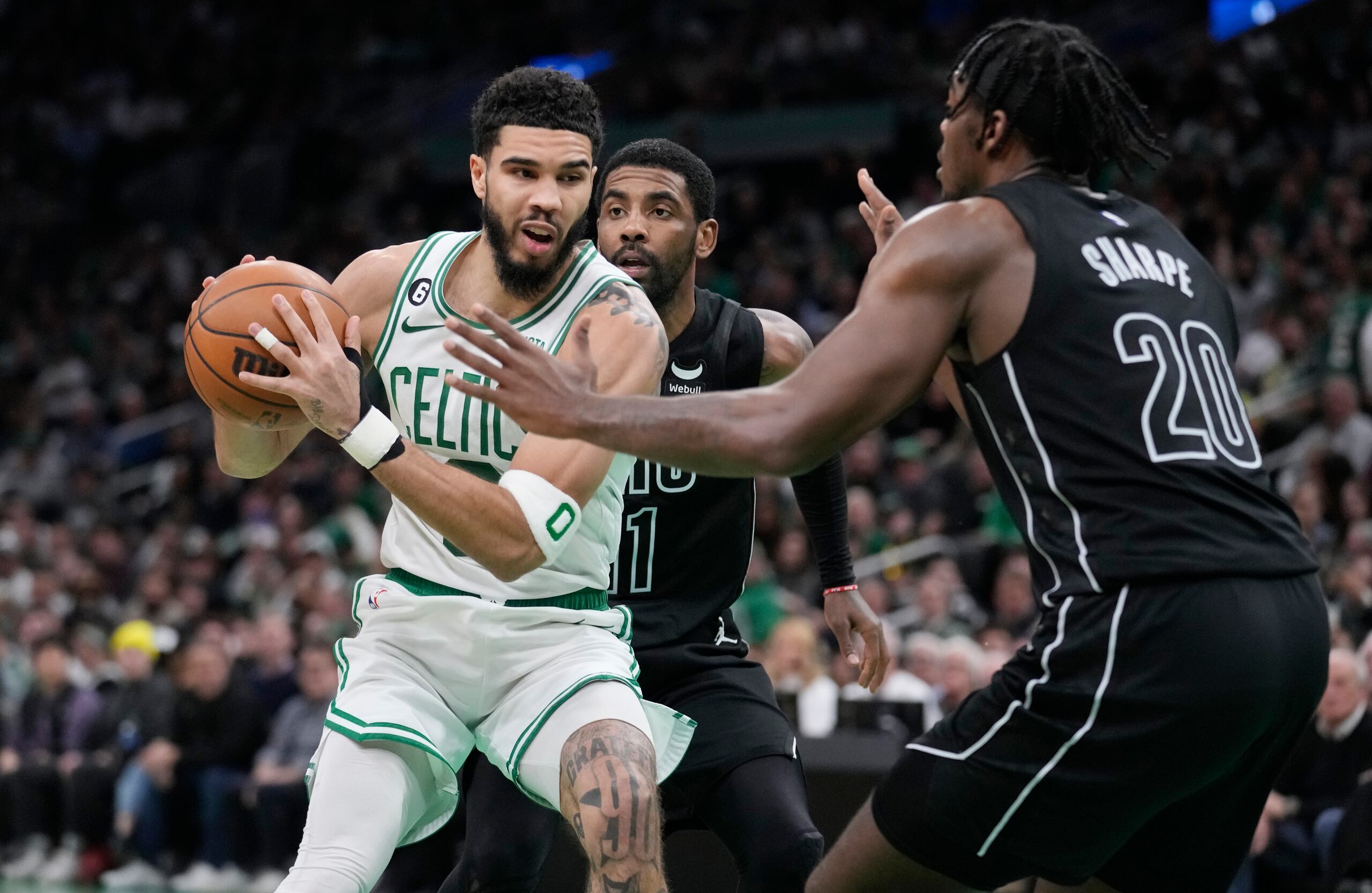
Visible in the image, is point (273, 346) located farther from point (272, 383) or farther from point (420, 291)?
point (420, 291)

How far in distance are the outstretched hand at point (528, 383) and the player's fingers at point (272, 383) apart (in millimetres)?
757

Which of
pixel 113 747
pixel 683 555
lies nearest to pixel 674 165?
pixel 683 555

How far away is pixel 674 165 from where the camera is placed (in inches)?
207

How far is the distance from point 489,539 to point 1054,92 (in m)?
1.60

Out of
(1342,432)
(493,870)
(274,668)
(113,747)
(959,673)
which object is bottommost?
(113,747)

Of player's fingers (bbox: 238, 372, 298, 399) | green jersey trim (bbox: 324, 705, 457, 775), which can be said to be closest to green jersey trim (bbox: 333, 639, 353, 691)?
green jersey trim (bbox: 324, 705, 457, 775)

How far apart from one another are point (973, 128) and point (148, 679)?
10483 mm

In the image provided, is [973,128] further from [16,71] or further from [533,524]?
[16,71]

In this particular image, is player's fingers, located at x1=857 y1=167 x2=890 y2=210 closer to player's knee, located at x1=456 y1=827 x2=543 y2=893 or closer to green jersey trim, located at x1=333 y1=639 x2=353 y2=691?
green jersey trim, located at x1=333 y1=639 x2=353 y2=691

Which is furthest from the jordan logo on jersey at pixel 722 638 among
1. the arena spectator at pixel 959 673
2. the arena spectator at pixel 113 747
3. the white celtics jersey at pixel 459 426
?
the arena spectator at pixel 113 747

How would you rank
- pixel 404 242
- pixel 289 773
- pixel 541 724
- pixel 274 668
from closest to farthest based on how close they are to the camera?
1. pixel 541 724
2. pixel 289 773
3. pixel 274 668
4. pixel 404 242

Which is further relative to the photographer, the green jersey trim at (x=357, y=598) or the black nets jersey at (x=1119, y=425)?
the green jersey trim at (x=357, y=598)

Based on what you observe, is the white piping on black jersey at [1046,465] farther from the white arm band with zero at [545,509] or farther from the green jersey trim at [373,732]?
the green jersey trim at [373,732]

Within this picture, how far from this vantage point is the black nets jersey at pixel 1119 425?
3.04m
